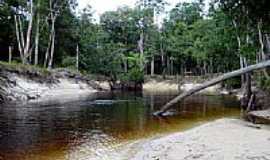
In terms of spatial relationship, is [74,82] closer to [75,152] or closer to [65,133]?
[65,133]

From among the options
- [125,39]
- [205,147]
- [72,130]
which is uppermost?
[125,39]

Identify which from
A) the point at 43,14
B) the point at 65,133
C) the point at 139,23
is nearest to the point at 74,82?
the point at 43,14

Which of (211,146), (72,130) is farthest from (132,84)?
(211,146)

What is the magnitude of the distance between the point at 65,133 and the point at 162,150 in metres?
7.98

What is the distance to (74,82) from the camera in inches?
2657

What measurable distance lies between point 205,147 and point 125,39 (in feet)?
290

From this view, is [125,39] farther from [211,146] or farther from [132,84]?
[211,146]

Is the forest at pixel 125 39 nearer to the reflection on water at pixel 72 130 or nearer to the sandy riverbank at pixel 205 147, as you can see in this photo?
the reflection on water at pixel 72 130

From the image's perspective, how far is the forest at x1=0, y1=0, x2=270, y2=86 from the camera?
59.3m

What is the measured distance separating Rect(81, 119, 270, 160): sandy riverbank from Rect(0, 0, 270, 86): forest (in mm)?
18204

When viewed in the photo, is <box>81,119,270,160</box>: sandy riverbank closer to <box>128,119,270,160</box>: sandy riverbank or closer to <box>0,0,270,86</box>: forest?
<box>128,119,270,160</box>: sandy riverbank

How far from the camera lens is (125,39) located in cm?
10288

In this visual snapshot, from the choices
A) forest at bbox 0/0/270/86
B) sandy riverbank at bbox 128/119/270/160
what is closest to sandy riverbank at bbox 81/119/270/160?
sandy riverbank at bbox 128/119/270/160

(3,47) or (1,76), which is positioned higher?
(3,47)
